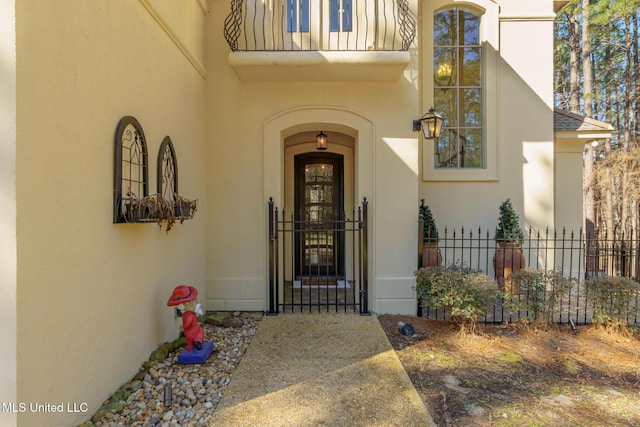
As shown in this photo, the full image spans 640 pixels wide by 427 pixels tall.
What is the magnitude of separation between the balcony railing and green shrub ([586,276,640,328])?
13.3 feet

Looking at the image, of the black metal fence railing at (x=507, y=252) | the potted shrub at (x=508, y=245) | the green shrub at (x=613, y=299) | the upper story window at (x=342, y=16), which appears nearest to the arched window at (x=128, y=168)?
the upper story window at (x=342, y=16)

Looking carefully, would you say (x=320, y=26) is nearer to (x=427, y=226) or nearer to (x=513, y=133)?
(x=427, y=226)

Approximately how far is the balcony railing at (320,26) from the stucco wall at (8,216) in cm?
336

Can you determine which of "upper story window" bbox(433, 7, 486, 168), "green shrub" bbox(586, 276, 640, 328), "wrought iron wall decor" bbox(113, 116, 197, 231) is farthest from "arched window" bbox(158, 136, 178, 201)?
"green shrub" bbox(586, 276, 640, 328)

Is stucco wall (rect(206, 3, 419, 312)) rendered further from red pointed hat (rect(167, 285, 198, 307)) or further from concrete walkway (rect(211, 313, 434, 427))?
red pointed hat (rect(167, 285, 198, 307))

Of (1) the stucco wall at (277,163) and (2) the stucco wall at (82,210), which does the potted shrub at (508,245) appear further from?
(2) the stucco wall at (82,210)

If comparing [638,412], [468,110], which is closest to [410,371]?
[638,412]

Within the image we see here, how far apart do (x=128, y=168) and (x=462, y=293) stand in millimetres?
3863

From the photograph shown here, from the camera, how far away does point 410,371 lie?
11.1 feet

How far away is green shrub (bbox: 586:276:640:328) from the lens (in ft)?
13.9

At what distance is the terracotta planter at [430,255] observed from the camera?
5227 millimetres

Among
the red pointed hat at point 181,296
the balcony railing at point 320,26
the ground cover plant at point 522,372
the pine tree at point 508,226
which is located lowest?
the ground cover plant at point 522,372

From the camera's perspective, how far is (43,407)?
6.79 ft

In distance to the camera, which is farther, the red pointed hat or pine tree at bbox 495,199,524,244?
pine tree at bbox 495,199,524,244
